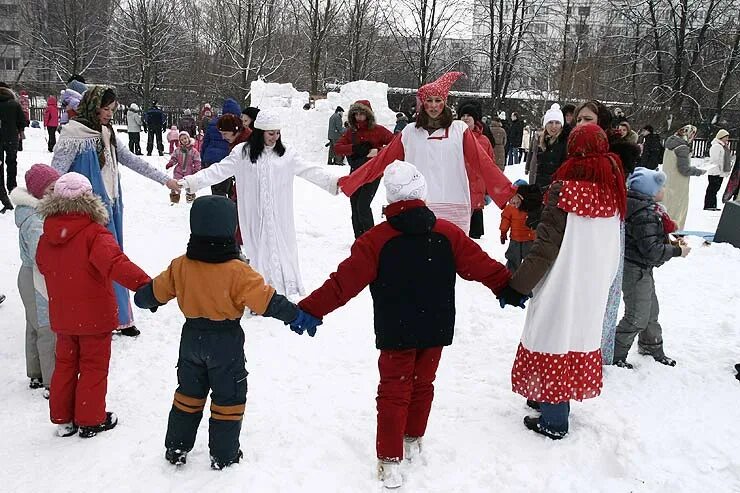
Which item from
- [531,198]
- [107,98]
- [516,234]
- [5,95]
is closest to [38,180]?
[107,98]

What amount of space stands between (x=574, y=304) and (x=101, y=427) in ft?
9.48

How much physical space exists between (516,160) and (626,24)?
11.4m

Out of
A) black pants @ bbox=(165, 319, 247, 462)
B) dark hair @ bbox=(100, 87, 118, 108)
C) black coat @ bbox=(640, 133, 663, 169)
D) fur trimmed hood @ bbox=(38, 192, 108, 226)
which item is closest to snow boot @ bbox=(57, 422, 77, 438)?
black pants @ bbox=(165, 319, 247, 462)

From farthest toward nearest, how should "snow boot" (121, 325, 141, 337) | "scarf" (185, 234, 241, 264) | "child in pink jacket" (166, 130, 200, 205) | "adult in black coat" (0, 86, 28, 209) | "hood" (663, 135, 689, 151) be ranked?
"child in pink jacket" (166, 130, 200, 205) < "hood" (663, 135, 689, 151) < "adult in black coat" (0, 86, 28, 209) < "snow boot" (121, 325, 141, 337) < "scarf" (185, 234, 241, 264)

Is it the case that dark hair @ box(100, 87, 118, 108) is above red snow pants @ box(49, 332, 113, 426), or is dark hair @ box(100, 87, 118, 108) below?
above

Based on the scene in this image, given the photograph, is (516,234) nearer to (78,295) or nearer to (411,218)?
(411,218)

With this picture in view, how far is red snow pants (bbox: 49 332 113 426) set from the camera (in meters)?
3.57

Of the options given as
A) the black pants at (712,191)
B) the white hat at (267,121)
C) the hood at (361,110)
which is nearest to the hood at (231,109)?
the hood at (361,110)

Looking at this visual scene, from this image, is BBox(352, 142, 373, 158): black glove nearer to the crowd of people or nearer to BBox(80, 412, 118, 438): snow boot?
the crowd of people

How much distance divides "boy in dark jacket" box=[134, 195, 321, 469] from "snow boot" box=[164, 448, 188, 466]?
0.01 meters

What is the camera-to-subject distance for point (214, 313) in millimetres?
3039

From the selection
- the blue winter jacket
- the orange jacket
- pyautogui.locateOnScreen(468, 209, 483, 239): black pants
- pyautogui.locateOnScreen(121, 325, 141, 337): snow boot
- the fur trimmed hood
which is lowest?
pyautogui.locateOnScreen(121, 325, 141, 337): snow boot

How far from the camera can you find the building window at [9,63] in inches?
1731

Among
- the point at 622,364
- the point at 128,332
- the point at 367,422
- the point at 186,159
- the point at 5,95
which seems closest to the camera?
the point at 367,422
